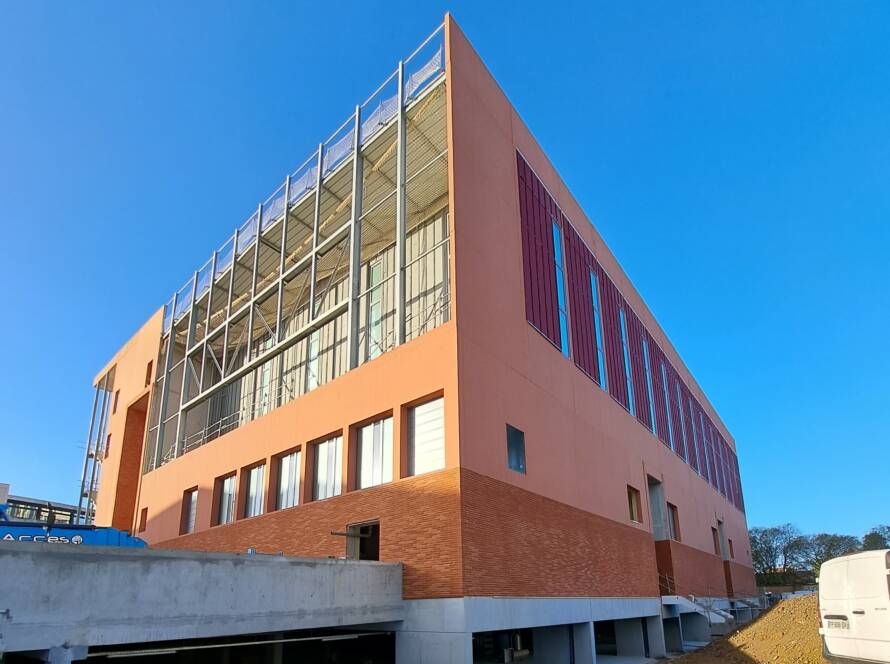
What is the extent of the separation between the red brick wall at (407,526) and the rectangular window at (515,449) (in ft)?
9.64

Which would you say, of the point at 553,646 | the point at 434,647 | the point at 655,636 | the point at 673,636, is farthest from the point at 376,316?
the point at 673,636

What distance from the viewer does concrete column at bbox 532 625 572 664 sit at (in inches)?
827

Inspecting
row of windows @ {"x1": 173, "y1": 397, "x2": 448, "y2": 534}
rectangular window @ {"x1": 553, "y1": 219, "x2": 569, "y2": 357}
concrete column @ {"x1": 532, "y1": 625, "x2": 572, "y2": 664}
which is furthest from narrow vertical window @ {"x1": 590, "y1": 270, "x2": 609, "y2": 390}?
row of windows @ {"x1": 173, "y1": 397, "x2": 448, "y2": 534}

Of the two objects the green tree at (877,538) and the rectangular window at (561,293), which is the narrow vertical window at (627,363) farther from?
the green tree at (877,538)

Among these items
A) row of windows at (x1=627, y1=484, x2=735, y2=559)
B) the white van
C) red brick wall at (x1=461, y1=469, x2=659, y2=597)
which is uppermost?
row of windows at (x1=627, y1=484, x2=735, y2=559)

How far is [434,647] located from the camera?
51.1 ft

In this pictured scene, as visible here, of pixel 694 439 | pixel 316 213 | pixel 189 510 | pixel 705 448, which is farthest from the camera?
pixel 705 448

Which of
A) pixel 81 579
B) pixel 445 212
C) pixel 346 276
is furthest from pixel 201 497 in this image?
pixel 81 579

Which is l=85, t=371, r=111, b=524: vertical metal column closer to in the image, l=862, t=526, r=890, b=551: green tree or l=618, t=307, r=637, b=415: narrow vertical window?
l=618, t=307, r=637, b=415: narrow vertical window

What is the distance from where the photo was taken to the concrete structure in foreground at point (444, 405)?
17.2m

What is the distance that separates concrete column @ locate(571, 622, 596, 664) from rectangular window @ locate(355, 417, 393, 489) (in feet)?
28.2

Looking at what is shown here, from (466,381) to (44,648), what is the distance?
34.0ft

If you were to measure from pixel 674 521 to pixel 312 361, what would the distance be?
72.2 ft

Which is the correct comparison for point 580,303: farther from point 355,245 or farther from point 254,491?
point 254,491
